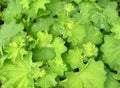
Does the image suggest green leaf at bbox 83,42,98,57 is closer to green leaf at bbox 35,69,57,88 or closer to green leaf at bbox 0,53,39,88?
green leaf at bbox 35,69,57,88

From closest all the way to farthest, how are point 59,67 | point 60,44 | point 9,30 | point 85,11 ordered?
1. point 59,67
2. point 60,44
3. point 9,30
4. point 85,11

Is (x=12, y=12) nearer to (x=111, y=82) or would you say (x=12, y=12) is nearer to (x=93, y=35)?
(x=93, y=35)

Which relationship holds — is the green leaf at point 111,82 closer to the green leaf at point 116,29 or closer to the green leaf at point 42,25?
A: the green leaf at point 116,29

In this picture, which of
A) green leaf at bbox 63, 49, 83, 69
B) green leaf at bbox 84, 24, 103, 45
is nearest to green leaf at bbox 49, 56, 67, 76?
green leaf at bbox 63, 49, 83, 69

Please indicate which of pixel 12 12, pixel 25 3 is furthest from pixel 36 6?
pixel 12 12

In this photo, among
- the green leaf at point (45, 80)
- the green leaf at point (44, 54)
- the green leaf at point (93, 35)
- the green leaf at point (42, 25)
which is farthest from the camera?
the green leaf at point (42, 25)

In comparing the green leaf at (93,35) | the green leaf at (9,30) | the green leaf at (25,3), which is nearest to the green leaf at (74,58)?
the green leaf at (93,35)

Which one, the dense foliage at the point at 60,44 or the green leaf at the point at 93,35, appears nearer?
the dense foliage at the point at 60,44

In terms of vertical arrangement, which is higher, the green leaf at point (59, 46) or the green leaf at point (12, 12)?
the green leaf at point (12, 12)
